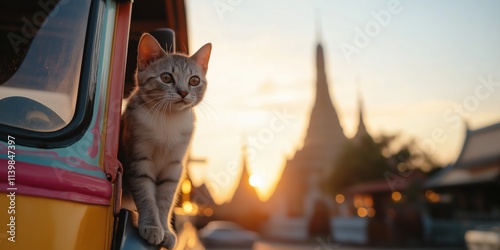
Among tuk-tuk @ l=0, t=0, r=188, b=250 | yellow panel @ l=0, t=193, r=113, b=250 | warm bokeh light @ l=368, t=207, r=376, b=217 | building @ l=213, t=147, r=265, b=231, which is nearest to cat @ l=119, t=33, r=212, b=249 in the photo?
tuk-tuk @ l=0, t=0, r=188, b=250

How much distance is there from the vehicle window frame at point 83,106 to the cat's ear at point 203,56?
2.37 ft

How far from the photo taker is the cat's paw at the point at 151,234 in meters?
1.43

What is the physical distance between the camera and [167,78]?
1898mm

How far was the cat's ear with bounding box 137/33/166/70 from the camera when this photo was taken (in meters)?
1.77

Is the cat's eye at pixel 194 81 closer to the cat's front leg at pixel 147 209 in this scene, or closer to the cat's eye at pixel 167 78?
the cat's eye at pixel 167 78

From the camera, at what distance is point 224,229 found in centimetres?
2081

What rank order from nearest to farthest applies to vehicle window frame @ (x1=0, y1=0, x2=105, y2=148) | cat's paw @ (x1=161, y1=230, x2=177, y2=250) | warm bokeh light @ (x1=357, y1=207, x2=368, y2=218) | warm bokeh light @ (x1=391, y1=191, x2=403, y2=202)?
vehicle window frame @ (x1=0, y1=0, x2=105, y2=148)
cat's paw @ (x1=161, y1=230, x2=177, y2=250)
warm bokeh light @ (x1=391, y1=191, x2=403, y2=202)
warm bokeh light @ (x1=357, y1=207, x2=368, y2=218)

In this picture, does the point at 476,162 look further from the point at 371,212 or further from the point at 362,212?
the point at 362,212

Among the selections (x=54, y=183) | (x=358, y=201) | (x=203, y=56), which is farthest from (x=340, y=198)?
(x=54, y=183)

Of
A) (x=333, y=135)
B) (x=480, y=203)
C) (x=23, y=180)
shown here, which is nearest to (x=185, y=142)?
(x=23, y=180)

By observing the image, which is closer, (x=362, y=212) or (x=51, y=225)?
(x=51, y=225)

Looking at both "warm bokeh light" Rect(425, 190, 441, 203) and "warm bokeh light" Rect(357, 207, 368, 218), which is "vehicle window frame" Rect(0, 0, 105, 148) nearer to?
"warm bokeh light" Rect(425, 190, 441, 203)

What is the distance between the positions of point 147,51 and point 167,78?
130mm

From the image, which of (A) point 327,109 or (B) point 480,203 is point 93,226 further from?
(A) point 327,109
